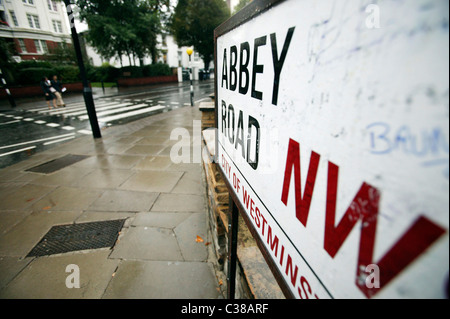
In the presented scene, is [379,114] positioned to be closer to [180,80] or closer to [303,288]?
[303,288]

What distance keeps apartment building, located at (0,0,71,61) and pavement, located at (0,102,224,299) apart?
17.7 m

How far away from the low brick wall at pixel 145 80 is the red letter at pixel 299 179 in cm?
2547

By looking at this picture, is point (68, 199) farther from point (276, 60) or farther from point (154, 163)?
point (276, 60)

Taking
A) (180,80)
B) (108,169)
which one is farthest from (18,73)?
(108,169)

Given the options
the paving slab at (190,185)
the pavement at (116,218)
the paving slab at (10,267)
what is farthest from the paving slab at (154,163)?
the paving slab at (10,267)

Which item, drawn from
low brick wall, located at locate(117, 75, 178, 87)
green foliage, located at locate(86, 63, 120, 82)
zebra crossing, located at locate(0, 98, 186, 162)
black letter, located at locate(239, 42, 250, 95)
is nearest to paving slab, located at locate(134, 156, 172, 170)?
zebra crossing, located at locate(0, 98, 186, 162)

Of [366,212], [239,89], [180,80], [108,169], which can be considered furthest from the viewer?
[180,80]

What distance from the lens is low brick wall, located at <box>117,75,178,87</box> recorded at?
22.3 m

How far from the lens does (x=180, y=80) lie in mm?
28750

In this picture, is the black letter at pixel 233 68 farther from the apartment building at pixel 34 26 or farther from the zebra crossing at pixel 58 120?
the apartment building at pixel 34 26

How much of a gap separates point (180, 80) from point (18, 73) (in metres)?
16.4

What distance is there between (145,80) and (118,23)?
603cm

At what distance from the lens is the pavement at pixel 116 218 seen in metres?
2.13

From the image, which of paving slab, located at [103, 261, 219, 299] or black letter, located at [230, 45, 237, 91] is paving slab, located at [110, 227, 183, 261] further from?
black letter, located at [230, 45, 237, 91]
